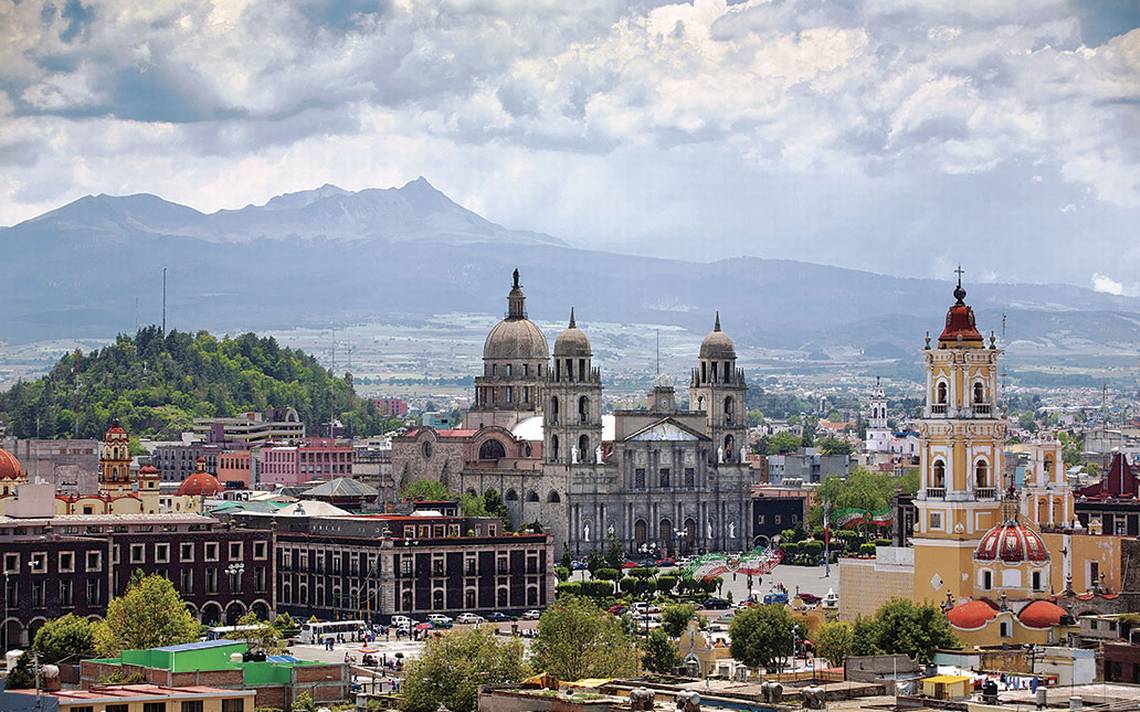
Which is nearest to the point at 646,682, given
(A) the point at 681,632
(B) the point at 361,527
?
(A) the point at 681,632

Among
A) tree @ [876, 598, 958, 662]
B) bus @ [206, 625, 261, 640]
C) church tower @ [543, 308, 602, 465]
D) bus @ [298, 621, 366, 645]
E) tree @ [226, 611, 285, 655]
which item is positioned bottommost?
bus @ [298, 621, 366, 645]

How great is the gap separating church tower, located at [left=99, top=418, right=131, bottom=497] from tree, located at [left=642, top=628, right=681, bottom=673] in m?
61.6

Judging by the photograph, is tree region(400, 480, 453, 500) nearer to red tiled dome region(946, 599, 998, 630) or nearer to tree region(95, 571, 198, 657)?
tree region(95, 571, 198, 657)

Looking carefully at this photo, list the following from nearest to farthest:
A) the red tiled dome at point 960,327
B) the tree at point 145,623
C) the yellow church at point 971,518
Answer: the tree at point 145,623 → the yellow church at point 971,518 → the red tiled dome at point 960,327

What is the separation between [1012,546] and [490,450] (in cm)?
9024

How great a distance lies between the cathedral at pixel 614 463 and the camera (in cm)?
17938

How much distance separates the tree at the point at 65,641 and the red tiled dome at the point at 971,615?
28866 millimetres

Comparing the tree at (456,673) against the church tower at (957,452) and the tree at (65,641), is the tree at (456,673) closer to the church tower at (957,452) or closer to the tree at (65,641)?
the tree at (65,641)

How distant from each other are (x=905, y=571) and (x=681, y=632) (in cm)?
930

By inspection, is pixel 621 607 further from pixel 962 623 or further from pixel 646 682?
pixel 646 682

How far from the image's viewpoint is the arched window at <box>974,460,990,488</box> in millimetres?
108000

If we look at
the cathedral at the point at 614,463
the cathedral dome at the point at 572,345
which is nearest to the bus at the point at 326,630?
the cathedral at the point at 614,463

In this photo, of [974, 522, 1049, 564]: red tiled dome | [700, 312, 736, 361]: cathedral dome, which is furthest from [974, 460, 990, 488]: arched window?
[700, 312, 736, 361]: cathedral dome

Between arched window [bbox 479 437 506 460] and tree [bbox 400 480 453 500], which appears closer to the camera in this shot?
tree [bbox 400 480 453 500]
